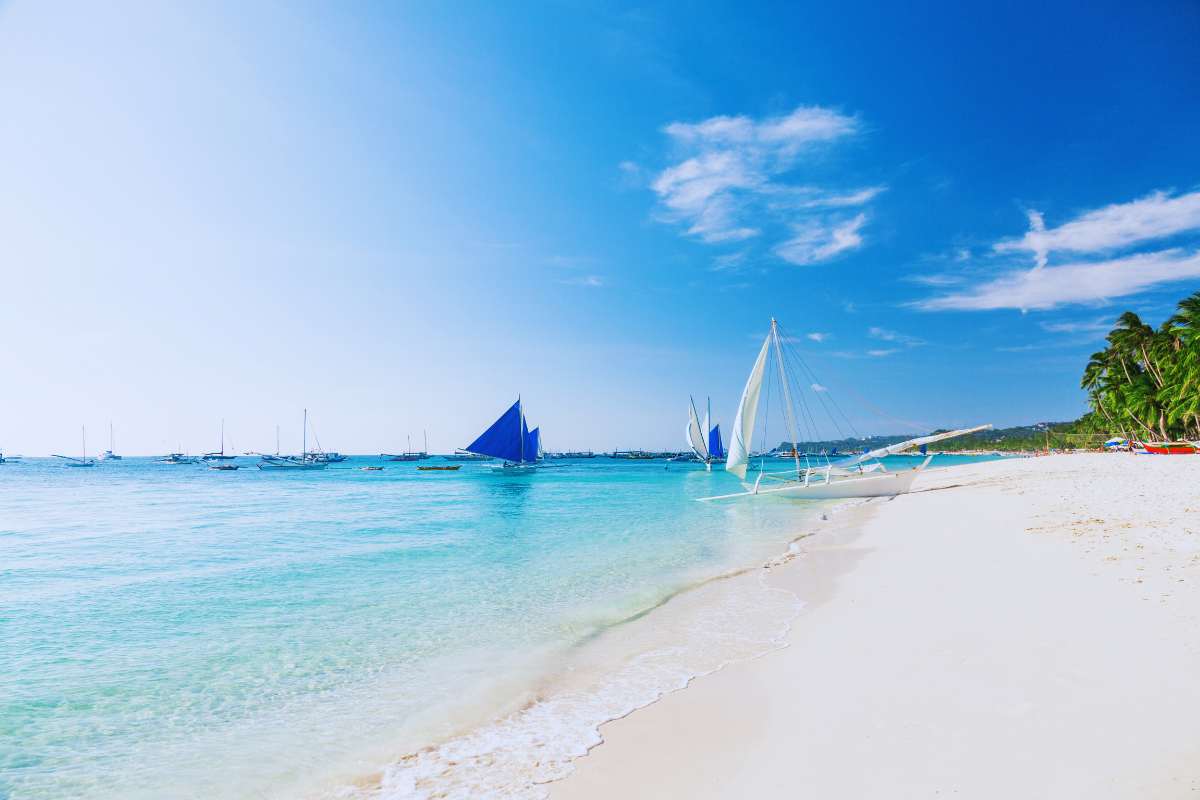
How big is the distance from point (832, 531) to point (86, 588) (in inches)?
860

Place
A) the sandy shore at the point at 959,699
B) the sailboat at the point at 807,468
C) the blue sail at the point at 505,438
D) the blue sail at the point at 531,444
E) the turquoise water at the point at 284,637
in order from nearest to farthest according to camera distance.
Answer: the sandy shore at the point at 959,699 < the turquoise water at the point at 284,637 < the sailboat at the point at 807,468 < the blue sail at the point at 505,438 < the blue sail at the point at 531,444

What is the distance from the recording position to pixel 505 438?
76.0 meters

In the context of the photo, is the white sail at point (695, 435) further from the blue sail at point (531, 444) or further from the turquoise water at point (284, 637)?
the turquoise water at point (284, 637)

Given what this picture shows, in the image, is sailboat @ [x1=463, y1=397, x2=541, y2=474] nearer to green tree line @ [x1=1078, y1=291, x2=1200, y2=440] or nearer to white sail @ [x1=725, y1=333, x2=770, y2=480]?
white sail @ [x1=725, y1=333, x2=770, y2=480]

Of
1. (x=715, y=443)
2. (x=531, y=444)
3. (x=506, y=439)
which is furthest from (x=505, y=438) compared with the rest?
(x=715, y=443)

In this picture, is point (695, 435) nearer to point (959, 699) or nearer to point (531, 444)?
point (531, 444)

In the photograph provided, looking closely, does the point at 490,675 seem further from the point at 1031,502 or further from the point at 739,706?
the point at 1031,502

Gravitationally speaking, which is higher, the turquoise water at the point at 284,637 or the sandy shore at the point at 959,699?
the sandy shore at the point at 959,699

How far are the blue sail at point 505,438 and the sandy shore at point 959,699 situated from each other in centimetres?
6464

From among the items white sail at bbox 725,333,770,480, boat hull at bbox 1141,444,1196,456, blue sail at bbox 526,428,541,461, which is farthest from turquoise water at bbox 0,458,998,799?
blue sail at bbox 526,428,541,461

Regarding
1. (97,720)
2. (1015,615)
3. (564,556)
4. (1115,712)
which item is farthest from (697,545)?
(97,720)

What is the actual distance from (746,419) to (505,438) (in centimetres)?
5019

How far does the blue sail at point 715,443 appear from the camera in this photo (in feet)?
322

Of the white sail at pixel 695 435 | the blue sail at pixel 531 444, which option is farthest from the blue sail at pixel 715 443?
the blue sail at pixel 531 444
